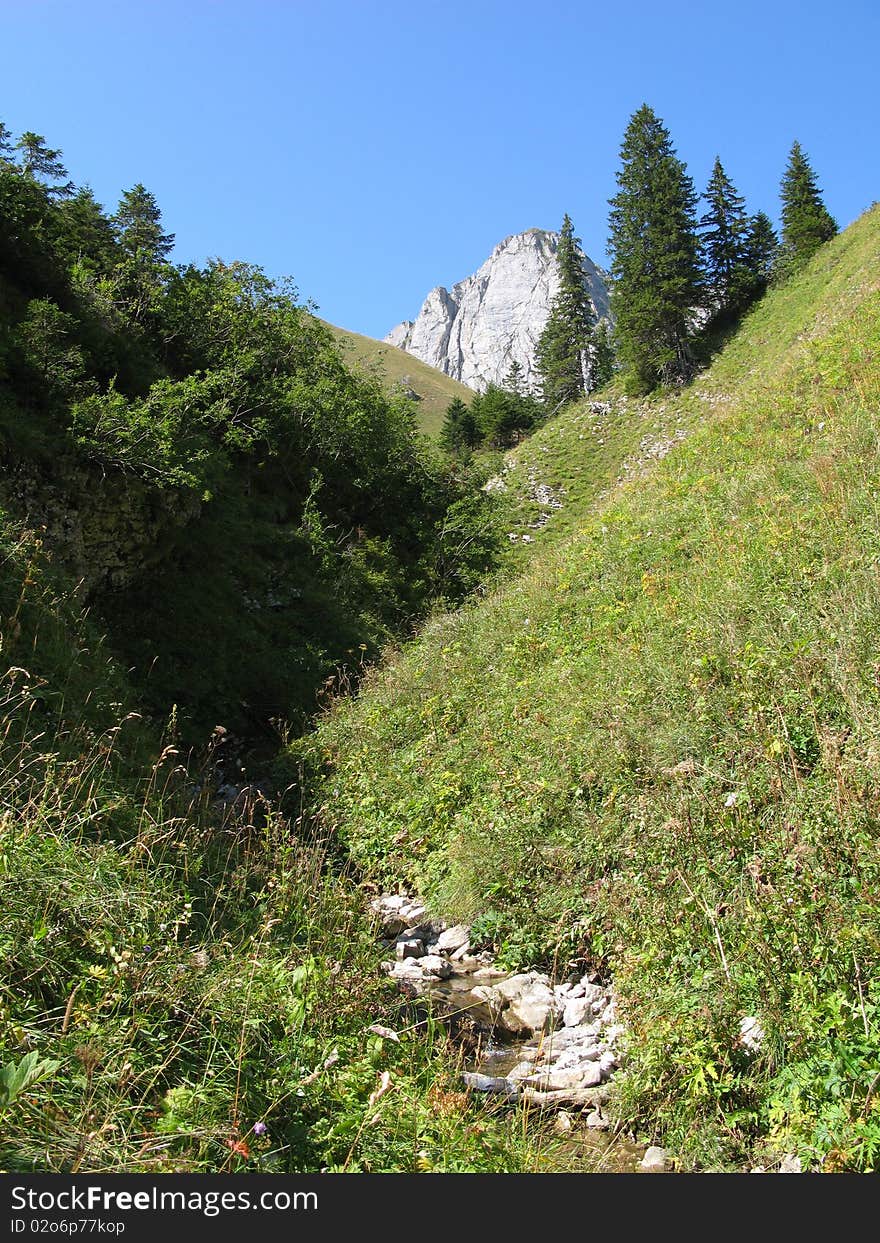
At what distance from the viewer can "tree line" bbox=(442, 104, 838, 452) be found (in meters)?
34.1

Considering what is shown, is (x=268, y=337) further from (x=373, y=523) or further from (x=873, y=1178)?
(x=873, y=1178)

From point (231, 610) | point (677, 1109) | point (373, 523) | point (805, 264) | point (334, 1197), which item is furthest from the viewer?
point (805, 264)

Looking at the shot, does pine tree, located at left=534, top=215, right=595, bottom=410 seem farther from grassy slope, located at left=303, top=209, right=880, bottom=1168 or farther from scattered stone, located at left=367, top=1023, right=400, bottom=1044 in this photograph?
scattered stone, located at left=367, top=1023, right=400, bottom=1044

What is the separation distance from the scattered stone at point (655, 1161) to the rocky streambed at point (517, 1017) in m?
0.12

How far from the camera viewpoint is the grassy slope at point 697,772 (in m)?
3.67

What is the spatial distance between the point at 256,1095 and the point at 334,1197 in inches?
24.2

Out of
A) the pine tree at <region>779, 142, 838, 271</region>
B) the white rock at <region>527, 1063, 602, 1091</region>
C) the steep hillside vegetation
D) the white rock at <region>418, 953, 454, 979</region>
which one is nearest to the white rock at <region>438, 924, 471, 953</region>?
the white rock at <region>418, 953, 454, 979</region>

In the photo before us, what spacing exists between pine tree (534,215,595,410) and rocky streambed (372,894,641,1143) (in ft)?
137

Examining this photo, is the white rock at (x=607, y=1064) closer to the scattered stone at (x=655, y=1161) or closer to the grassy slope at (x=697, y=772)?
the grassy slope at (x=697, y=772)

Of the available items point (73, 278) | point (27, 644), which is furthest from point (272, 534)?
point (27, 644)

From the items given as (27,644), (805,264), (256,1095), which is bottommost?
(256,1095)

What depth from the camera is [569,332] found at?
4425cm

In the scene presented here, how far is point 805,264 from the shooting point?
35.2 m

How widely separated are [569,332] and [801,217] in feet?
46.2
